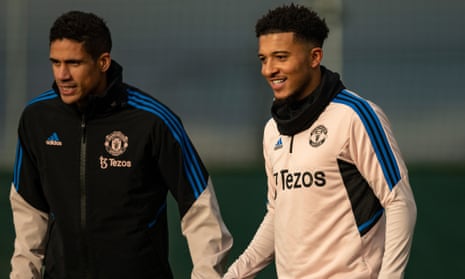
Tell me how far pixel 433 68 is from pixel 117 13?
7.51 feet

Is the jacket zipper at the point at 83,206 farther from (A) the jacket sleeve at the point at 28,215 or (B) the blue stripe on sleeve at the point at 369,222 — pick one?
(B) the blue stripe on sleeve at the point at 369,222

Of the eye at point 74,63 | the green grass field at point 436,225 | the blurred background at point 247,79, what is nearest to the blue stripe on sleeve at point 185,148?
the eye at point 74,63

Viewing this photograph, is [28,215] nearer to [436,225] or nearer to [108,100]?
[108,100]

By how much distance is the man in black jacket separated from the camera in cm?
433

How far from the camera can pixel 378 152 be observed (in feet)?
12.3

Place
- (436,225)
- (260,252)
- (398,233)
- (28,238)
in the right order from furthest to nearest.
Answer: (436,225), (28,238), (260,252), (398,233)

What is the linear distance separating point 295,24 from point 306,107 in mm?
353

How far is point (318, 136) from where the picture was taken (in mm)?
3900

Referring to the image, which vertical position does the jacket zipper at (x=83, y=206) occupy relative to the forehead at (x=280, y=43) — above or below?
below

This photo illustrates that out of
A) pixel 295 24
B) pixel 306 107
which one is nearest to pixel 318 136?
pixel 306 107

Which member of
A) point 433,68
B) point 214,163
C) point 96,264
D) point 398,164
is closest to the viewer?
point 398,164

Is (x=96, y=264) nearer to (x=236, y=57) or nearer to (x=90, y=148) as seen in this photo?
(x=90, y=148)

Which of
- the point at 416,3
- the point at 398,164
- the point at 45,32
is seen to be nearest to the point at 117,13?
the point at 45,32

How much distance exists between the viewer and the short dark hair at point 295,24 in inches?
158
